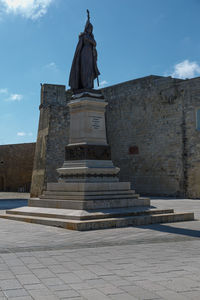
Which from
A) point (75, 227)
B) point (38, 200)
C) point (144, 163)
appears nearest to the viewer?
point (75, 227)

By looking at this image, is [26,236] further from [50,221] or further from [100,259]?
[100,259]

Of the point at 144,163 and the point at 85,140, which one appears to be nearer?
the point at 85,140

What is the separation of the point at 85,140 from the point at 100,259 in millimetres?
4712

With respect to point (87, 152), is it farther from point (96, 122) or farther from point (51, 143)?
point (51, 143)

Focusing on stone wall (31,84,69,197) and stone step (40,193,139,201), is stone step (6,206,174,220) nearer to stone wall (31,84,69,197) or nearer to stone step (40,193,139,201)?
stone step (40,193,139,201)

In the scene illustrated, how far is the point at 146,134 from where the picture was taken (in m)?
20.9

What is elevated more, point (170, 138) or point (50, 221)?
point (170, 138)

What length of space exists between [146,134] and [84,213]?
46.6 feet

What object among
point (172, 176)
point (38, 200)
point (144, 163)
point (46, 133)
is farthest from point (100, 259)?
point (46, 133)

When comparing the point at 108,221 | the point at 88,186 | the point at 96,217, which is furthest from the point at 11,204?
the point at 108,221

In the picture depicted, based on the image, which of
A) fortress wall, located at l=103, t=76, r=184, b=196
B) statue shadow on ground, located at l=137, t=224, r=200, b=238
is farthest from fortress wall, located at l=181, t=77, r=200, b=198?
statue shadow on ground, located at l=137, t=224, r=200, b=238

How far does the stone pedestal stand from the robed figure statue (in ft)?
1.60

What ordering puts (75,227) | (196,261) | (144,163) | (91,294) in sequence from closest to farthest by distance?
1. (91,294)
2. (196,261)
3. (75,227)
4. (144,163)

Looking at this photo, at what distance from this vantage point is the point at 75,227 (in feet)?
21.6
